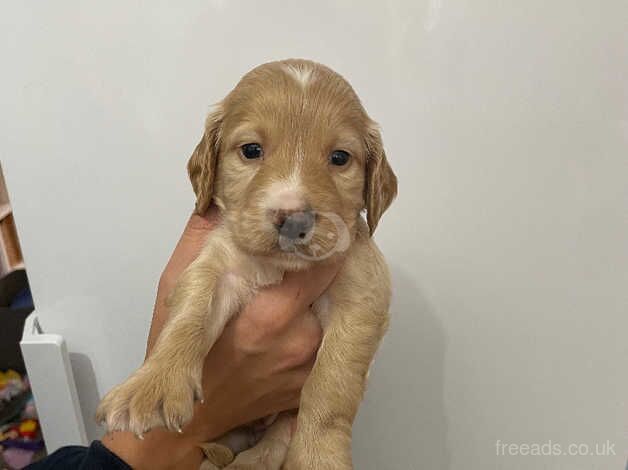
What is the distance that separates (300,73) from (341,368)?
0.73 meters

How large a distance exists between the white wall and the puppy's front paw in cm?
93

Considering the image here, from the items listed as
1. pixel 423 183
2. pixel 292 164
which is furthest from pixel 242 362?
pixel 423 183

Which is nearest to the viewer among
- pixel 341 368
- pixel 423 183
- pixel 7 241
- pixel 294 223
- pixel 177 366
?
pixel 294 223

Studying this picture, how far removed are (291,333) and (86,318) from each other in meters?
1.09

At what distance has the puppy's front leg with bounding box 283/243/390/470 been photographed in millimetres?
1357

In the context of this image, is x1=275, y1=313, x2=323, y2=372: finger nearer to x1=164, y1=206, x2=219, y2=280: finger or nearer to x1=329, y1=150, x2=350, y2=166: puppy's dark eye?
x1=164, y1=206, x2=219, y2=280: finger

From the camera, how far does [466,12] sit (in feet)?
5.71

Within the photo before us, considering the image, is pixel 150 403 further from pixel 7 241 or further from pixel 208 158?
pixel 7 241

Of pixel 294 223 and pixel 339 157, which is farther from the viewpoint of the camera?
pixel 339 157

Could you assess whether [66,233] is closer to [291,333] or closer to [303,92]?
[291,333]

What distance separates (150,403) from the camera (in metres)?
1.13

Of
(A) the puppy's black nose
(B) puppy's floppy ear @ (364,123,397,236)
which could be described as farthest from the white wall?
(A) the puppy's black nose

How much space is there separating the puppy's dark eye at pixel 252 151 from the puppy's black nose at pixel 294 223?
0.76 ft

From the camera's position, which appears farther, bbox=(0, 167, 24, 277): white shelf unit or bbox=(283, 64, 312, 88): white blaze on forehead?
bbox=(0, 167, 24, 277): white shelf unit
